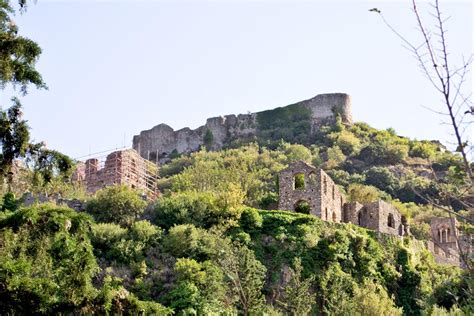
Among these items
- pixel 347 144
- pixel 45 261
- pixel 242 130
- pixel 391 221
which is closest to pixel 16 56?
pixel 45 261

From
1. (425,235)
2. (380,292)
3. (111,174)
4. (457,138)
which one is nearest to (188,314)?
(380,292)

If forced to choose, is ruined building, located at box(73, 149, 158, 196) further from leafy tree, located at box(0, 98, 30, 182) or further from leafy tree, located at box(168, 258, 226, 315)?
leafy tree, located at box(0, 98, 30, 182)

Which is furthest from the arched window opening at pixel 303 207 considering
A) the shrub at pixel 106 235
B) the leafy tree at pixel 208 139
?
the leafy tree at pixel 208 139

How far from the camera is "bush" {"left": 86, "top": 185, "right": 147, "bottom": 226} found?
1720 inches

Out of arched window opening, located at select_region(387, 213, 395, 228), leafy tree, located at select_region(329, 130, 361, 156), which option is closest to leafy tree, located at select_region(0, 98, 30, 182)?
arched window opening, located at select_region(387, 213, 395, 228)

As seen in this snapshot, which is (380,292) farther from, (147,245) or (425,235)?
(425,235)

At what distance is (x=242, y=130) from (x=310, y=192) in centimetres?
3368

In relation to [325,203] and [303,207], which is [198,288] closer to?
[303,207]

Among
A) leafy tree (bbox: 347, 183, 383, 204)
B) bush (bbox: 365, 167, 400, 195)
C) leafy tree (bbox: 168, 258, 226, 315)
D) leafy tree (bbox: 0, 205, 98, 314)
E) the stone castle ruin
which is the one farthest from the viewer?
bush (bbox: 365, 167, 400, 195)

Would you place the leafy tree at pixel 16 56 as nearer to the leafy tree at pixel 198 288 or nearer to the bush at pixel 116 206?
the leafy tree at pixel 198 288

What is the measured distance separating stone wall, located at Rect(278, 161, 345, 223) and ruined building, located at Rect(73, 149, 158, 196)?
9782mm

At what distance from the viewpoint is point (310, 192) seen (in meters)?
46.5

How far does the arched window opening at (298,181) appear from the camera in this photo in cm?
4725

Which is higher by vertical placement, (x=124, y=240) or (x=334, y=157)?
(x=334, y=157)
